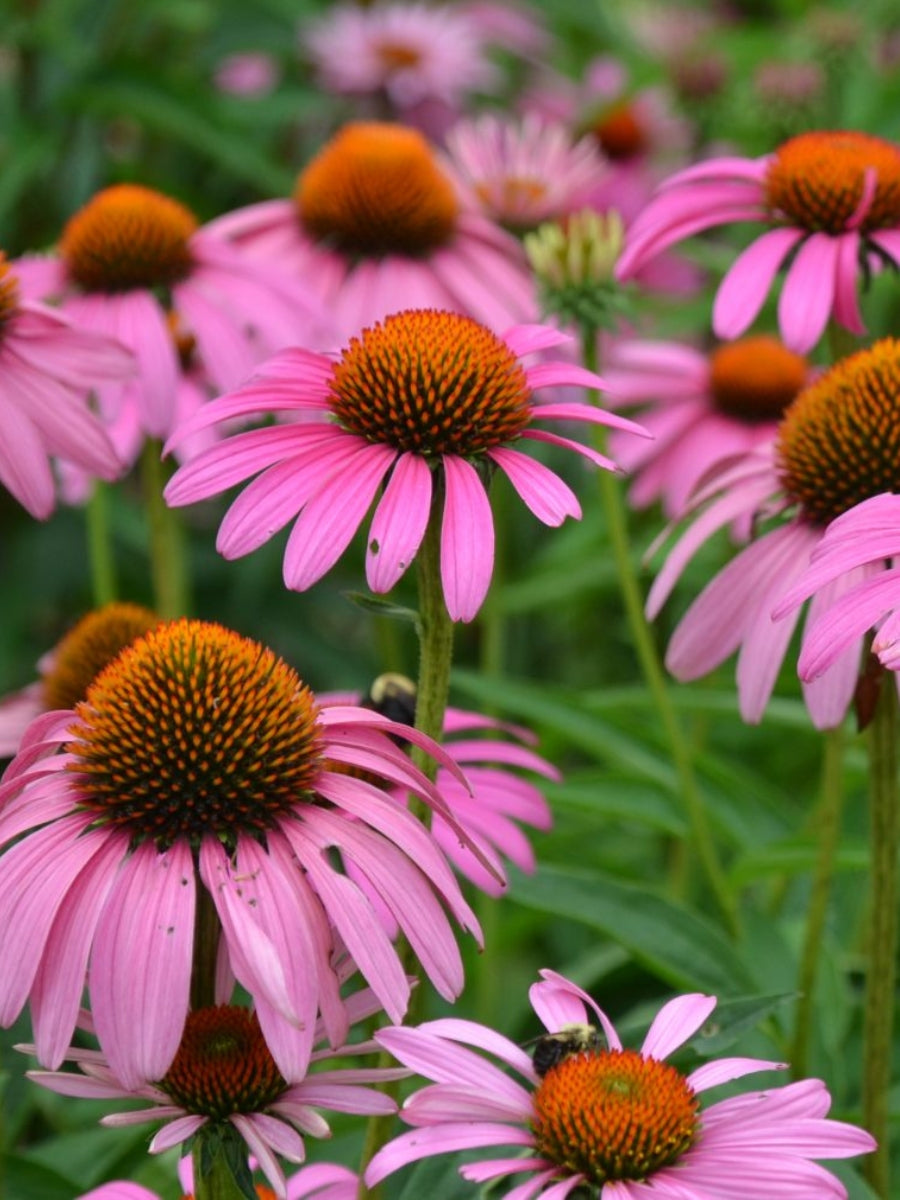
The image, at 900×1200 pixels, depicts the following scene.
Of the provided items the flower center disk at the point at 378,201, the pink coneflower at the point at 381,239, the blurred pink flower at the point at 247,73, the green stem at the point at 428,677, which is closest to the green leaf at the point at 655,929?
the green stem at the point at 428,677

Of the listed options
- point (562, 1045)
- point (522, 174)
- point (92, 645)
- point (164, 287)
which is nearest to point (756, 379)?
point (522, 174)

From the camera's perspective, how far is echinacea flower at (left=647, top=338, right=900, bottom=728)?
3.97 feet

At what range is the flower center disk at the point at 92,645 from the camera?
4.62 ft

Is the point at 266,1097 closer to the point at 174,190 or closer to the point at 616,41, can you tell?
the point at 174,190

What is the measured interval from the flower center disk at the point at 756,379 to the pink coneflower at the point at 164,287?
0.50 meters

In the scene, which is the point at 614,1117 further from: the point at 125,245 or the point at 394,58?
the point at 394,58

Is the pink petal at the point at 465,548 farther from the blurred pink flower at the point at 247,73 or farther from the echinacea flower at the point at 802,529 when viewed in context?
the blurred pink flower at the point at 247,73

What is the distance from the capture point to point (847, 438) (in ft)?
4.02

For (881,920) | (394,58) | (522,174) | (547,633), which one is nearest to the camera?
(881,920)

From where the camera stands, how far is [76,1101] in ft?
5.57

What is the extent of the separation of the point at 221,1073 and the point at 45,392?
610mm

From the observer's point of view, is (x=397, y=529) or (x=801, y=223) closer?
(x=397, y=529)

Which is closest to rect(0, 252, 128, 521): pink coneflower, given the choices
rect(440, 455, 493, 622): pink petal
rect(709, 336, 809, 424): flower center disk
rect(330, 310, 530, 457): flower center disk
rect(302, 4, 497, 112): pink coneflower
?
rect(330, 310, 530, 457): flower center disk

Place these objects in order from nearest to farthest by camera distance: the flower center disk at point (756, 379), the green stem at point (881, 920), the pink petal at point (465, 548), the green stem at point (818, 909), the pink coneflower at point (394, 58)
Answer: the pink petal at point (465, 548), the green stem at point (881, 920), the green stem at point (818, 909), the flower center disk at point (756, 379), the pink coneflower at point (394, 58)
